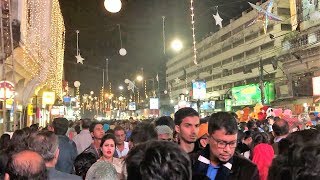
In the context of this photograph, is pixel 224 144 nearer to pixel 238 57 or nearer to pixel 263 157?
pixel 263 157

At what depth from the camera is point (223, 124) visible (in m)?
3.71

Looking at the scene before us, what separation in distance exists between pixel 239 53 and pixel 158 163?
75.7 meters

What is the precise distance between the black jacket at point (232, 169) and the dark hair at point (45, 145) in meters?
1.63

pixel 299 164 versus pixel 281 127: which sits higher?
pixel 281 127

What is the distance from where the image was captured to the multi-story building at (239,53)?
58375 mm

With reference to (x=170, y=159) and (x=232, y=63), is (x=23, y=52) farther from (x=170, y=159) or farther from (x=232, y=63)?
(x=232, y=63)

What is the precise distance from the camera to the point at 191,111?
515 cm

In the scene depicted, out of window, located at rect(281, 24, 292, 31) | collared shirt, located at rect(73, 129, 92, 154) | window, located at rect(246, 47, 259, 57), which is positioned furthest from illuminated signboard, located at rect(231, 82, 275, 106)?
collared shirt, located at rect(73, 129, 92, 154)

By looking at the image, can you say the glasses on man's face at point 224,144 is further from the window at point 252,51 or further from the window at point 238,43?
the window at point 238,43

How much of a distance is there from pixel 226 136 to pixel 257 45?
217ft

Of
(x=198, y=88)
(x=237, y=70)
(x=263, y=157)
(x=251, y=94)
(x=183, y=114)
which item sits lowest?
(x=263, y=157)

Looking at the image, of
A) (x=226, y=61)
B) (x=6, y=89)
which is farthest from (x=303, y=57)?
(x=226, y=61)

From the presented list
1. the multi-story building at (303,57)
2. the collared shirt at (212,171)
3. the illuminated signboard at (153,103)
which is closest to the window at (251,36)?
the multi-story building at (303,57)

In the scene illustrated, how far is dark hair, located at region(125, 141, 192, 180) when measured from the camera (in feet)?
7.45
